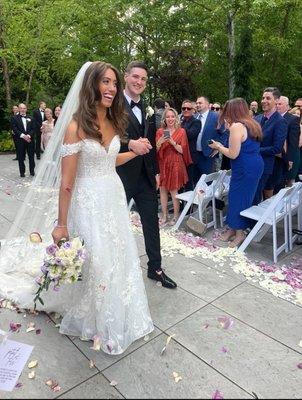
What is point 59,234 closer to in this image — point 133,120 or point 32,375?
point 32,375

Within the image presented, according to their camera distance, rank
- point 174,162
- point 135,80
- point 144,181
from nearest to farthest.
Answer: point 135,80
point 144,181
point 174,162

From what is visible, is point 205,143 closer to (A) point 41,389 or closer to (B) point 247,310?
(B) point 247,310

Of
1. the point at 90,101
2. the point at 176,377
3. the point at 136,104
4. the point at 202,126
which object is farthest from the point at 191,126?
the point at 176,377

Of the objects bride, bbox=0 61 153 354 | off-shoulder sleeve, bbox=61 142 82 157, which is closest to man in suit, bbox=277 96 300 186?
bride, bbox=0 61 153 354

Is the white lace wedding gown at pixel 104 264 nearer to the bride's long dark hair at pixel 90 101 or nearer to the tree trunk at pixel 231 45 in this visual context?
the bride's long dark hair at pixel 90 101

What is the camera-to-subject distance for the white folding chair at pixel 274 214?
13.9 feet

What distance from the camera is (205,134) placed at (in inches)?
239

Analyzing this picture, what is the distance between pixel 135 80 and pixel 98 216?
4.72 ft

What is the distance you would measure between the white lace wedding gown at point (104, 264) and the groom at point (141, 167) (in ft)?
1.89

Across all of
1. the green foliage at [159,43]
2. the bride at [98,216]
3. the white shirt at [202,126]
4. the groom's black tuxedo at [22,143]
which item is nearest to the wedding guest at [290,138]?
the white shirt at [202,126]

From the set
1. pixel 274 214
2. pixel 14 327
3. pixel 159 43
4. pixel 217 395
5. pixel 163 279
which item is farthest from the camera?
pixel 159 43

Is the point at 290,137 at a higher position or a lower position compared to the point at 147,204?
higher

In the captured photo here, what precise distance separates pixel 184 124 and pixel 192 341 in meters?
4.04

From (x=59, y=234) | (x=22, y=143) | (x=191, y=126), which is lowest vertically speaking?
(x=59, y=234)
